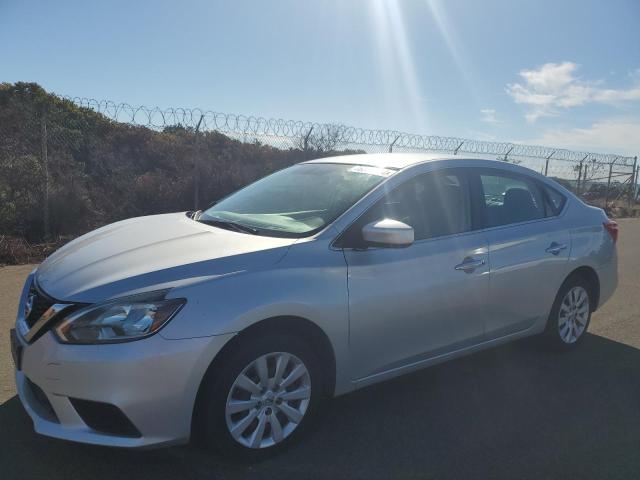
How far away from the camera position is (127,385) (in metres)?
2.39

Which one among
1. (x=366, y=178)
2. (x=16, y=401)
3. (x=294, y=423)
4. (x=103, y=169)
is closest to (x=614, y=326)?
(x=366, y=178)

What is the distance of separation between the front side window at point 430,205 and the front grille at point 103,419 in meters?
1.73

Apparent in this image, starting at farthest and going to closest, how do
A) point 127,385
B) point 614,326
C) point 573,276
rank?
point 614,326 → point 573,276 → point 127,385

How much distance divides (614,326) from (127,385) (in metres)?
5.01

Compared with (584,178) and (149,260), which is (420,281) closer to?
(149,260)

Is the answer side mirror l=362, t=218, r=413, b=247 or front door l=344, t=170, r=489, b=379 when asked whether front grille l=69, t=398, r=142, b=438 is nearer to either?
front door l=344, t=170, r=489, b=379

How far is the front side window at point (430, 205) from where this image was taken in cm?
350

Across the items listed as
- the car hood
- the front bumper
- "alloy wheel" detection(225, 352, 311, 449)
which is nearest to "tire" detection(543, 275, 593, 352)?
"alloy wheel" detection(225, 352, 311, 449)

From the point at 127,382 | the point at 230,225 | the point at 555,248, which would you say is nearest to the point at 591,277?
the point at 555,248

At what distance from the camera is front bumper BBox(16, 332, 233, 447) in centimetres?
239

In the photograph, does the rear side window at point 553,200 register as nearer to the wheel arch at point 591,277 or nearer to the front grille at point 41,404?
the wheel arch at point 591,277

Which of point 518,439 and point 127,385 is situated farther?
point 518,439

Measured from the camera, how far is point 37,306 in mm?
2742

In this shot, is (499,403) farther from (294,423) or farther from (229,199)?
(229,199)
